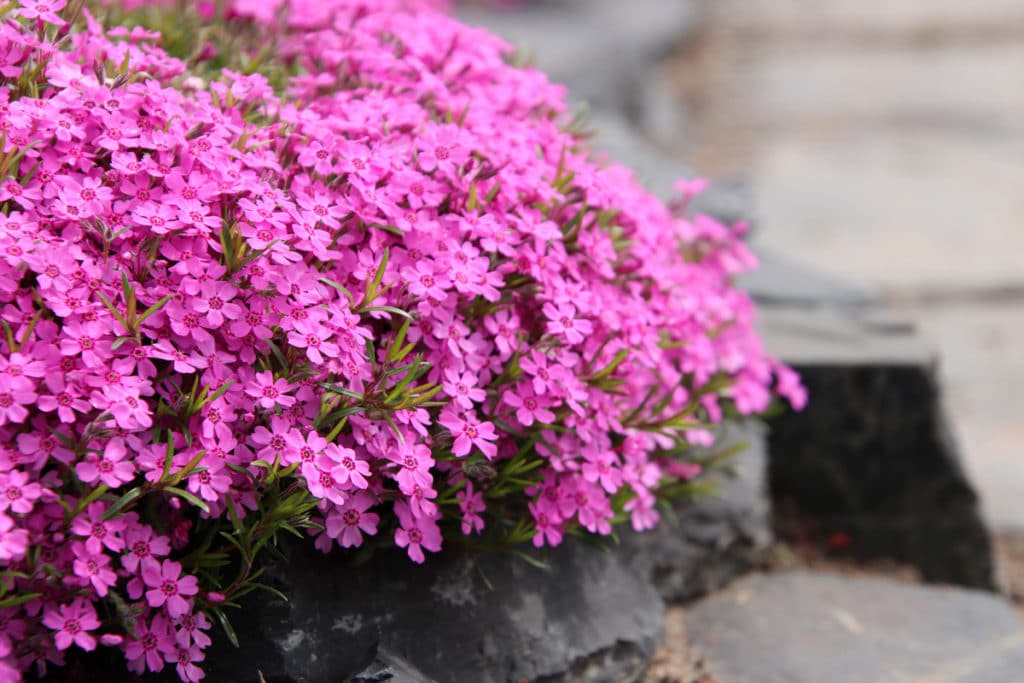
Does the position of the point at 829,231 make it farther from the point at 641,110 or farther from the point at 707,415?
the point at 707,415

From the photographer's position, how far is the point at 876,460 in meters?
3.31

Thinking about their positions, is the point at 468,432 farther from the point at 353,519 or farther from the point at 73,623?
the point at 73,623

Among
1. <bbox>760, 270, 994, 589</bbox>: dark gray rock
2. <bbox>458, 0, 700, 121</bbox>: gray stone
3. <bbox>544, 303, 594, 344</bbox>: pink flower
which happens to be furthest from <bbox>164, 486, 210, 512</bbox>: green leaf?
<bbox>458, 0, 700, 121</bbox>: gray stone

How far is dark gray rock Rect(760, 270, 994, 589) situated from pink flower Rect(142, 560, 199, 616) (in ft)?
6.46

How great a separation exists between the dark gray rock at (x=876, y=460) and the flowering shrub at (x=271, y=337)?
1.02m

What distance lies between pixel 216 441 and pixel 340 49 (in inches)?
42.6

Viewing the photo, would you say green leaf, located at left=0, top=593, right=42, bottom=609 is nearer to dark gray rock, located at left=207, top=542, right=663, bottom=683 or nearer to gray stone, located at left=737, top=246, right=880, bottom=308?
dark gray rock, located at left=207, top=542, right=663, bottom=683

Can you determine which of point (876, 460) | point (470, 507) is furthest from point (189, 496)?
point (876, 460)

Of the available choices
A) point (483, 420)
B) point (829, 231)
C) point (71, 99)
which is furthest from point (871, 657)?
point (829, 231)

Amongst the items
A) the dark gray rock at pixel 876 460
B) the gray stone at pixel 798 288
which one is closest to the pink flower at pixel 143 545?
the dark gray rock at pixel 876 460

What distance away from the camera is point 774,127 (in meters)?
7.29

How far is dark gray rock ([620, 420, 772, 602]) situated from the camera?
256 cm

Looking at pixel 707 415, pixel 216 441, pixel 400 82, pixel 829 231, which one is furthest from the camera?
pixel 829 231

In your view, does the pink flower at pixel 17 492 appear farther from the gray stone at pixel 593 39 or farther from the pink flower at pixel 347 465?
the gray stone at pixel 593 39
